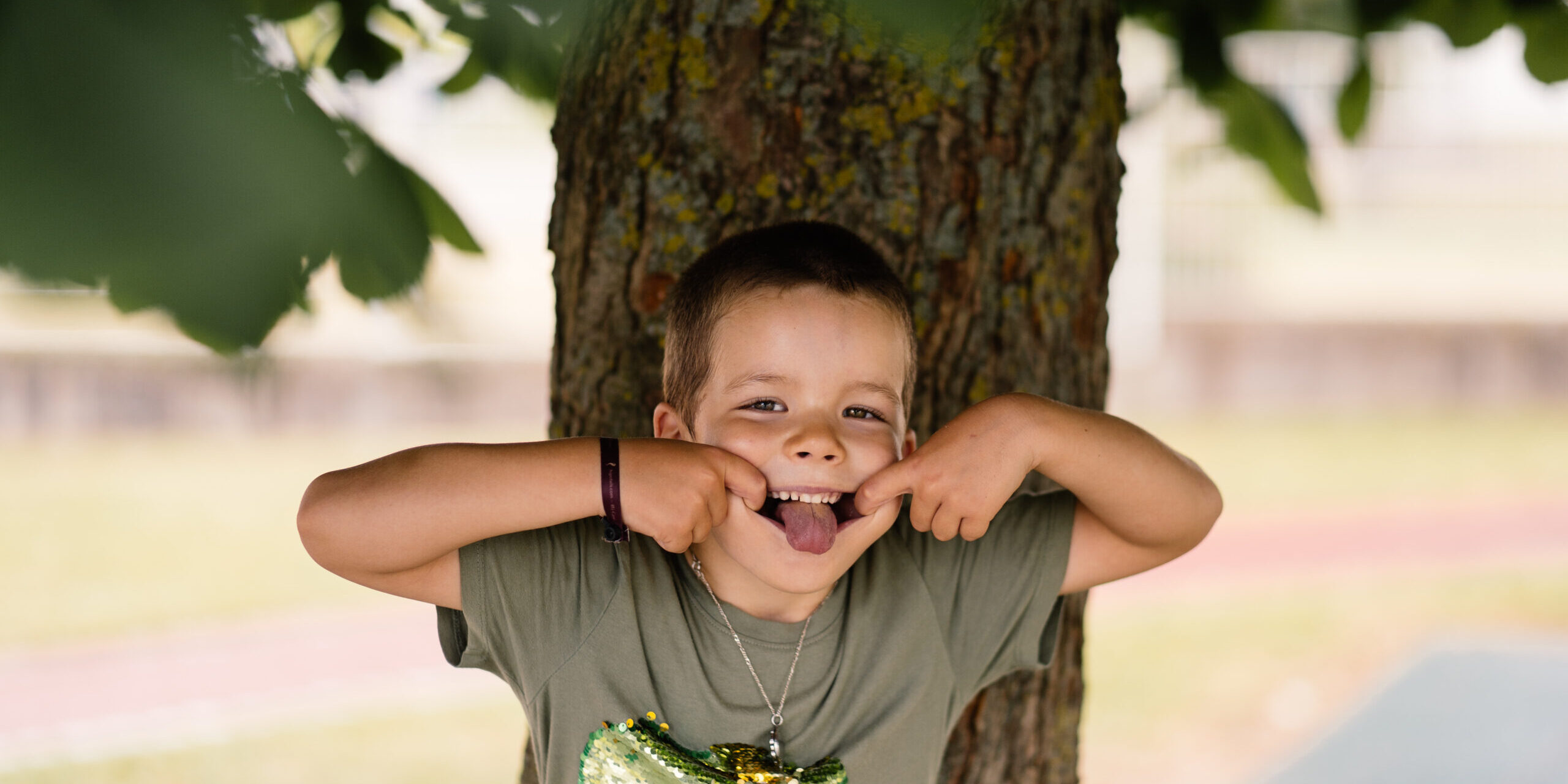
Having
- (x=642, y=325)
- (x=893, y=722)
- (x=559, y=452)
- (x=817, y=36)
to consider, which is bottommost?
(x=893, y=722)

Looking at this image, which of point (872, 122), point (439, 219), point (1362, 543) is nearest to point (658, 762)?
point (439, 219)

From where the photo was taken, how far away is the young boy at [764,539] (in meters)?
1.52

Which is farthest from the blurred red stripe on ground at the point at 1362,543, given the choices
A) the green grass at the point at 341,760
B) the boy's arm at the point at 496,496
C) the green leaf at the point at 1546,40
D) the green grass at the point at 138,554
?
the boy's arm at the point at 496,496

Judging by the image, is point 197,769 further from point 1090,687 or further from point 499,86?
point 499,86

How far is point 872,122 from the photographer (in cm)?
204

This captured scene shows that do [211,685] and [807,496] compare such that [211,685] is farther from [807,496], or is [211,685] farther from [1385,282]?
[1385,282]

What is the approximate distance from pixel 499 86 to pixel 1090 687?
6.35m

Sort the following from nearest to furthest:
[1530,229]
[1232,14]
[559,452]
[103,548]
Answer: [559,452]
[1232,14]
[103,548]
[1530,229]

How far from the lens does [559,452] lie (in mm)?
1534

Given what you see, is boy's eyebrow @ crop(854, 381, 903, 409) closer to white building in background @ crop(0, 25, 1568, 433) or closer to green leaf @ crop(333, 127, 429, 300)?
white building in background @ crop(0, 25, 1568, 433)

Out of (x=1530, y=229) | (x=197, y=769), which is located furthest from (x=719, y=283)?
(x=1530, y=229)

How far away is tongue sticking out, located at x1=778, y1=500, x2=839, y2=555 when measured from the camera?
157cm

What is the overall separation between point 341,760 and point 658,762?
4449 mm

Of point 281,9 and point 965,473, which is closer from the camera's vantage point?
point 281,9
